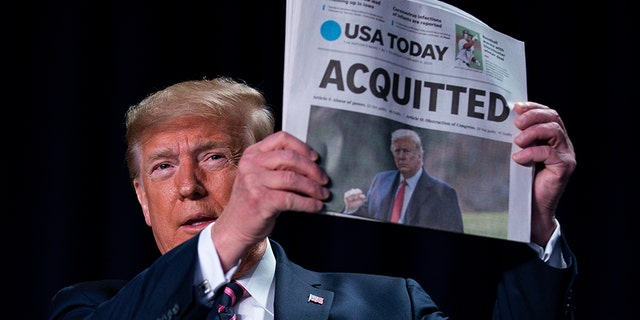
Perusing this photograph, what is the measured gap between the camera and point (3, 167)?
102 inches

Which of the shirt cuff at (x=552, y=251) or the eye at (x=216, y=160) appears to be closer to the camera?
the shirt cuff at (x=552, y=251)

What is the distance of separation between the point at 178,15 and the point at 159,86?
25cm

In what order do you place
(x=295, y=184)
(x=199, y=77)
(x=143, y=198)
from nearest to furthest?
(x=295, y=184)
(x=143, y=198)
(x=199, y=77)

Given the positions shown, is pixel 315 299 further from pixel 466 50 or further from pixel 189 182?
pixel 466 50

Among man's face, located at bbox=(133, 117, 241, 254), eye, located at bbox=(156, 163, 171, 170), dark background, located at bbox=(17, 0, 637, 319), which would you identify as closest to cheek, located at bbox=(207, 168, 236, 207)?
man's face, located at bbox=(133, 117, 241, 254)

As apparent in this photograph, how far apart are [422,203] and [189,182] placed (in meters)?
0.69

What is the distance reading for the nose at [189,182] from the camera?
185 cm

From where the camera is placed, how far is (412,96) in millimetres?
1383

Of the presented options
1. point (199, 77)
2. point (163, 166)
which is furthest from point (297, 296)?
point (199, 77)

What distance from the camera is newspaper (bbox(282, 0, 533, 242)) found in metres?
1.30

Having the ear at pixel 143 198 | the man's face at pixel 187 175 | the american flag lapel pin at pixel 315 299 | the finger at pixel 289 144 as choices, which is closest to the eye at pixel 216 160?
the man's face at pixel 187 175

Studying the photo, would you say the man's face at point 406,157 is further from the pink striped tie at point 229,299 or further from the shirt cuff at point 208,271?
the pink striped tie at point 229,299

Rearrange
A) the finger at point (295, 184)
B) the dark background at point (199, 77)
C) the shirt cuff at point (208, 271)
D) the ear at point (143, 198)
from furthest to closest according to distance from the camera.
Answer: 1. the dark background at point (199, 77)
2. the ear at point (143, 198)
3. the shirt cuff at point (208, 271)
4. the finger at point (295, 184)

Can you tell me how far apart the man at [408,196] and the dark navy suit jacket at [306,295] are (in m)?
0.30
